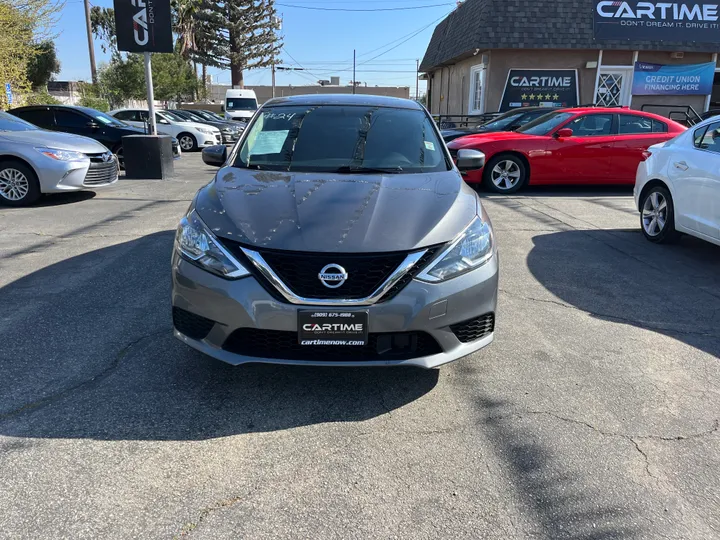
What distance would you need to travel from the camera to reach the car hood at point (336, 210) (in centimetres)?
274

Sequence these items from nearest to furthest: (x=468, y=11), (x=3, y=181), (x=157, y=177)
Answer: (x=3, y=181)
(x=157, y=177)
(x=468, y=11)

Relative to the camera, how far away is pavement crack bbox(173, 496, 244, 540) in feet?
6.76

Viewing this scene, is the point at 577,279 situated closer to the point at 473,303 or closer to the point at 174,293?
the point at 473,303

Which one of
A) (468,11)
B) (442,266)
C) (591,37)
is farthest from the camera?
(468,11)

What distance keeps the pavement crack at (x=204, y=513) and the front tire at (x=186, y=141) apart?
18579 mm

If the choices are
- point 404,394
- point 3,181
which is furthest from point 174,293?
point 3,181

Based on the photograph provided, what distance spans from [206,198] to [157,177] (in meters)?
9.07

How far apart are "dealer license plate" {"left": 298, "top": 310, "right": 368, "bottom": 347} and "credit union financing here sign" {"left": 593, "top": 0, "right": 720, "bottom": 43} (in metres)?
19.6

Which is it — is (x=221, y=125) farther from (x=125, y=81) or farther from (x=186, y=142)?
(x=125, y=81)

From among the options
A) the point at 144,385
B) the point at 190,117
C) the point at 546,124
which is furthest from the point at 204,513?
the point at 190,117

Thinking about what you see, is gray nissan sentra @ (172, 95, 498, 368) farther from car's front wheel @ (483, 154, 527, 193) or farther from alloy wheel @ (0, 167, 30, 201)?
car's front wheel @ (483, 154, 527, 193)

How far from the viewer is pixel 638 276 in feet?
17.3

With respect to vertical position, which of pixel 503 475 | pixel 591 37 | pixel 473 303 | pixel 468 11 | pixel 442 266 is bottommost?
pixel 503 475

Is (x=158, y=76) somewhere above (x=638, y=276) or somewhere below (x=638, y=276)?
above
